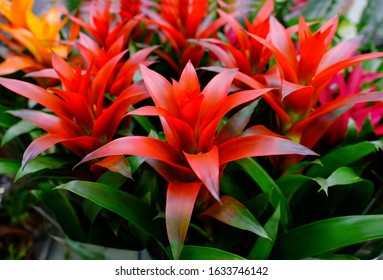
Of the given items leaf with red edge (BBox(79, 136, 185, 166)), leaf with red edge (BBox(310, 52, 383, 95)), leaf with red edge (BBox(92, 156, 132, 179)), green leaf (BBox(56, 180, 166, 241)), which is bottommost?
green leaf (BBox(56, 180, 166, 241))

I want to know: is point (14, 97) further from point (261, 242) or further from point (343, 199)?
point (343, 199)

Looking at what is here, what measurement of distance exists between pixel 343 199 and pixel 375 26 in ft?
2.32

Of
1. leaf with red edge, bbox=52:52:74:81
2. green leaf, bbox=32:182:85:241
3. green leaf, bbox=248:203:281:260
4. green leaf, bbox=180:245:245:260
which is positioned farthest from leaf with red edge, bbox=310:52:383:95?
green leaf, bbox=32:182:85:241

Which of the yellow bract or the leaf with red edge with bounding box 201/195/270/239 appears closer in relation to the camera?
the leaf with red edge with bounding box 201/195/270/239

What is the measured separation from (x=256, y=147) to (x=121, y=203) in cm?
25

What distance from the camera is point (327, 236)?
641 millimetres

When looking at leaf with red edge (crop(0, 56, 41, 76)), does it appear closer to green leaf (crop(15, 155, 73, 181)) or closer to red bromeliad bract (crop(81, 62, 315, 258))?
green leaf (crop(15, 155, 73, 181))

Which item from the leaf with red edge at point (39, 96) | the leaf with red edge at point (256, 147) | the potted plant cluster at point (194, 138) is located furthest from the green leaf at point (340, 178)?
the leaf with red edge at point (39, 96)

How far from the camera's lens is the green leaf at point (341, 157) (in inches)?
27.7

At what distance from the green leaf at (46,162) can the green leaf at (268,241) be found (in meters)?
0.39

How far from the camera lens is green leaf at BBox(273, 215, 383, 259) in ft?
1.98

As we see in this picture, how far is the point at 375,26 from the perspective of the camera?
124 centimetres

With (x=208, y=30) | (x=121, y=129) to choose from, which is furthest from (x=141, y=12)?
(x=121, y=129)
